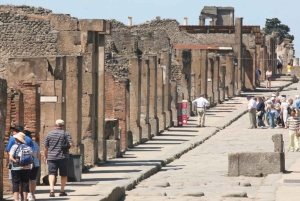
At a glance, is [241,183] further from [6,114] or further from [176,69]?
[176,69]

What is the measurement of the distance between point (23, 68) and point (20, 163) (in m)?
7.03

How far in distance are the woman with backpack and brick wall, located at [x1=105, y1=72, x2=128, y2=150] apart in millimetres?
15257

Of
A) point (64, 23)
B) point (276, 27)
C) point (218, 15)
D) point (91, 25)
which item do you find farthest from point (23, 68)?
point (276, 27)

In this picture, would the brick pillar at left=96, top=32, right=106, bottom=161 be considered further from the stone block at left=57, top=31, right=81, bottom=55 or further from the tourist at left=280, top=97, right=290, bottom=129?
the tourist at left=280, top=97, right=290, bottom=129

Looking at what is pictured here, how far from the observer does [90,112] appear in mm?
30531

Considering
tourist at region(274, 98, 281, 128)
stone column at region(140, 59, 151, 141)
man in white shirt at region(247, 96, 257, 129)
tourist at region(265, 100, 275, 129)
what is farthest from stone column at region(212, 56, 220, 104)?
stone column at region(140, 59, 151, 141)

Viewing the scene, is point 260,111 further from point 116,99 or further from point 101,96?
point 101,96

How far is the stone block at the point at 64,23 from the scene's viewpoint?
30969 millimetres

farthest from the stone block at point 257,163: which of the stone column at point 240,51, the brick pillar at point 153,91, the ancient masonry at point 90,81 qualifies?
the stone column at point 240,51

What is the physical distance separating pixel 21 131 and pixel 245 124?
27.6m

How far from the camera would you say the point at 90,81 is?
30.7m

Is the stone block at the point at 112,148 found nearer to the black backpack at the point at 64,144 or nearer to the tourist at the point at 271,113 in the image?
the black backpack at the point at 64,144

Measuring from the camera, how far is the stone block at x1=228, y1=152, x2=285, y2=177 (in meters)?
26.9

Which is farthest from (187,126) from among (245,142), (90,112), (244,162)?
(244,162)
